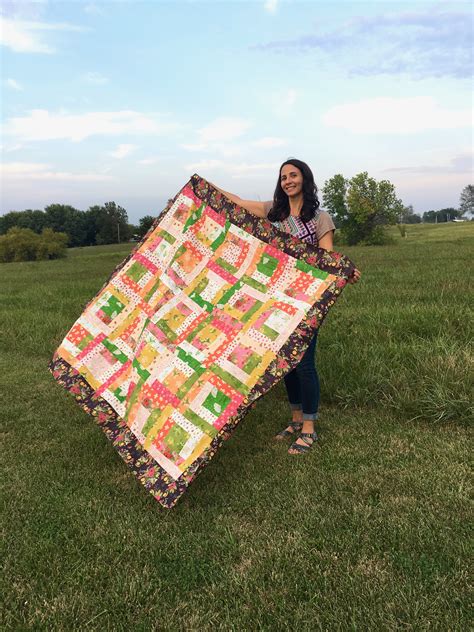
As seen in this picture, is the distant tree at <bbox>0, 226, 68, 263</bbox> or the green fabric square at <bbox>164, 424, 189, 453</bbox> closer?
the green fabric square at <bbox>164, 424, 189, 453</bbox>

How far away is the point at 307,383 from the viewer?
11.6 feet

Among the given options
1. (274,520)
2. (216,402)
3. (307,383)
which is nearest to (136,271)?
(216,402)

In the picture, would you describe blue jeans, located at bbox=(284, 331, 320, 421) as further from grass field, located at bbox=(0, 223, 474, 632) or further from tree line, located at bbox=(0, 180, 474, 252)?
tree line, located at bbox=(0, 180, 474, 252)

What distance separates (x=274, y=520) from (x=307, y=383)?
44.2 inches

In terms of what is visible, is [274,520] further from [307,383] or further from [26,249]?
[26,249]

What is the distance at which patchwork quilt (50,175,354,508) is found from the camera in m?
3.09

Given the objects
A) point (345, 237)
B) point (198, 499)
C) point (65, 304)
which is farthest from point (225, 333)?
point (345, 237)

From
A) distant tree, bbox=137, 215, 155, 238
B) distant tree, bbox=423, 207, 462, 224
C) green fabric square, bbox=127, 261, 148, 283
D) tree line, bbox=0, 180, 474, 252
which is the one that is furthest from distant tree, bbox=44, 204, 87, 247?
distant tree, bbox=423, 207, 462, 224

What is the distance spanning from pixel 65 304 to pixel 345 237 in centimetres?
4671

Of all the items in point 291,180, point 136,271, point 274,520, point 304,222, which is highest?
point 291,180

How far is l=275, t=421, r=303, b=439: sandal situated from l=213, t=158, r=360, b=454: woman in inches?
6.3

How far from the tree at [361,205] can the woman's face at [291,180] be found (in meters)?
48.0

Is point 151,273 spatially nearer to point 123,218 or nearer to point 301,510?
point 301,510

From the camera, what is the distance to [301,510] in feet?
9.20
